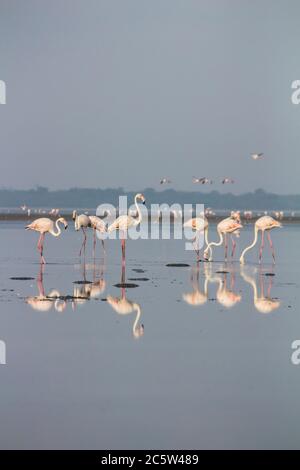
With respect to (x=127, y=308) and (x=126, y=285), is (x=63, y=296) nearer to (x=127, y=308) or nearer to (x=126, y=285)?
(x=127, y=308)

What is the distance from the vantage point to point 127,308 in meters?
11.4

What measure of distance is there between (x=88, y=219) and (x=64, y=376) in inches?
636

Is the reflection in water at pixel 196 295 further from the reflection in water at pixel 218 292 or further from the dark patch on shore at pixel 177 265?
the dark patch on shore at pixel 177 265

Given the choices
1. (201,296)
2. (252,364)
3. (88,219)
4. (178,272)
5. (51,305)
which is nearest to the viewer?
(252,364)

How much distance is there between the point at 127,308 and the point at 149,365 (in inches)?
147

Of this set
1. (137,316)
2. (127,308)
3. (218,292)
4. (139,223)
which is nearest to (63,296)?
(127,308)

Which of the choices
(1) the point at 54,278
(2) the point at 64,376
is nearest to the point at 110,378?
(2) the point at 64,376

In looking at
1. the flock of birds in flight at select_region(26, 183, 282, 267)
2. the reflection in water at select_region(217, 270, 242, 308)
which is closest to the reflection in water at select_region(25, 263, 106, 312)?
the reflection in water at select_region(217, 270, 242, 308)

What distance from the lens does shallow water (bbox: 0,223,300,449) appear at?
18.7 ft

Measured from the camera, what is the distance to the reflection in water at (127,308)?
9.58m

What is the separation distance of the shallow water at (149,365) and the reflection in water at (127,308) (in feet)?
0.10
